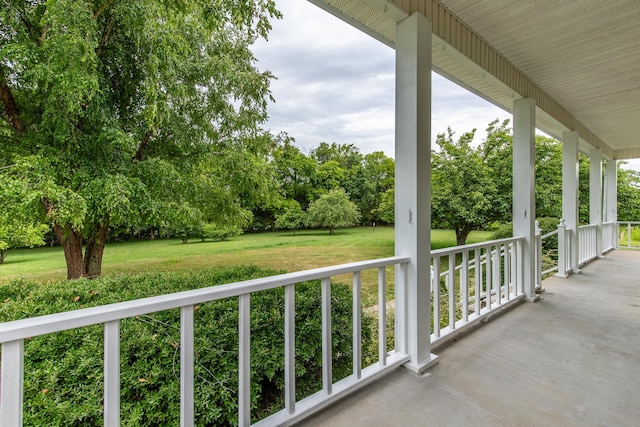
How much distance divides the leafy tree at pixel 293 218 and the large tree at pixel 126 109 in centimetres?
84

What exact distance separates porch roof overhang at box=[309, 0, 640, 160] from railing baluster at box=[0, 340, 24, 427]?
7.41 ft

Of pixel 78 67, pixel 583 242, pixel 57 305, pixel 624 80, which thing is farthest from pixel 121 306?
pixel 583 242

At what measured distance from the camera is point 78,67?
122 inches

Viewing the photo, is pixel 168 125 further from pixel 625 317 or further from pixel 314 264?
pixel 625 317

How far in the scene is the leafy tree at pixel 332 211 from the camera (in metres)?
5.23

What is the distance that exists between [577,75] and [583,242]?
12.7 feet

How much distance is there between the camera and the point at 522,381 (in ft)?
6.12

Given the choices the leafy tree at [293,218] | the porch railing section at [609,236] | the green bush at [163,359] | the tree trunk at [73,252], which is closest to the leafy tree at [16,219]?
the tree trunk at [73,252]

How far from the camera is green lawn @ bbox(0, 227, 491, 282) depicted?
15.6ft

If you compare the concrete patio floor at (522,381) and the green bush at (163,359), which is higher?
the green bush at (163,359)

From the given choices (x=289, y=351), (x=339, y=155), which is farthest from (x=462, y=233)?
(x=289, y=351)

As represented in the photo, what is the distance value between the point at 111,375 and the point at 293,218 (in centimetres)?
445

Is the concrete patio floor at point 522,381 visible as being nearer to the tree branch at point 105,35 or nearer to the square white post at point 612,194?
the tree branch at point 105,35

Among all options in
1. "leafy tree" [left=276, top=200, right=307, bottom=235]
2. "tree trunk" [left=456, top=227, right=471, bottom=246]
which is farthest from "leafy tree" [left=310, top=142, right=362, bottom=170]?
"tree trunk" [left=456, top=227, right=471, bottom=246]
